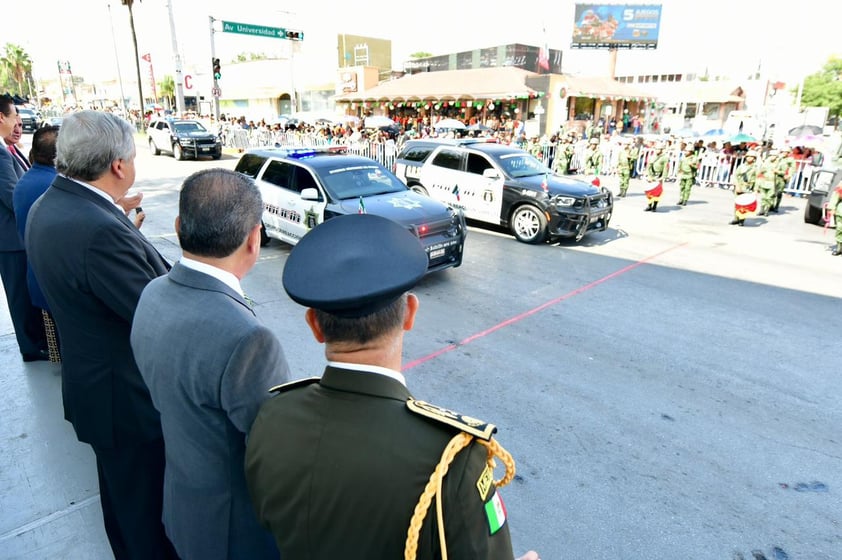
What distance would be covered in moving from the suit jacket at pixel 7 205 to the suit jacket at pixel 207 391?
3.30 meters

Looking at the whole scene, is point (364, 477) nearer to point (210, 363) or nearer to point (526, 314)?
point (210, 363)

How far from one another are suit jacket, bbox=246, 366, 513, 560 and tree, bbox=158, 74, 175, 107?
83539mm

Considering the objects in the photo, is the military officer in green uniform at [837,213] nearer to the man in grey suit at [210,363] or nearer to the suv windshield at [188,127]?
the man in grey suit at [210,363]

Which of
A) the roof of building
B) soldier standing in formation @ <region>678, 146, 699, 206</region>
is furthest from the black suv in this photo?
soldier standing in formation @ <region>678, 146, 699, 206</region>

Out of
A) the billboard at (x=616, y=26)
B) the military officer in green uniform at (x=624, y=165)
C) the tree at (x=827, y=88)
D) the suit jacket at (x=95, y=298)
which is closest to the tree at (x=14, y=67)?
the billboard at (x=616, y=26)

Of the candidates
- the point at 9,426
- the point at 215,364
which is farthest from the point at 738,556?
Answer: the point at 9,426

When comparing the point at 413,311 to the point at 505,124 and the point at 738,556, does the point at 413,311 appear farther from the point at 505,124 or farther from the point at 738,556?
the point at 505,124

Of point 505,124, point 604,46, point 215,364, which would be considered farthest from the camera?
point 604,46

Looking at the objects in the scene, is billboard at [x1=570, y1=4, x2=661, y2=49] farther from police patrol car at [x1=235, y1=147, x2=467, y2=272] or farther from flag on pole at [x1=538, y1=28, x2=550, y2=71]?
police patrol car at [x1=235, y1=147, x2=467, y2=272]

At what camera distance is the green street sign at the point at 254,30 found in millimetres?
21891

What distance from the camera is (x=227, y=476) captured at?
5.38 feet

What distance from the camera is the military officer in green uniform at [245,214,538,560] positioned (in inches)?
42.6

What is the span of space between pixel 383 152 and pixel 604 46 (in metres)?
33.2

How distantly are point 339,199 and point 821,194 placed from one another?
10186mm
